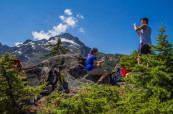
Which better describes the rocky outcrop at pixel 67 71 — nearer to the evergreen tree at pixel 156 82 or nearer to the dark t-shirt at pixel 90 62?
the dark t-shirt at pixel 90 62

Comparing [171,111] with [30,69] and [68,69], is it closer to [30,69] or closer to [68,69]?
[68,69]

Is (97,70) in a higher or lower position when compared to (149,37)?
lower

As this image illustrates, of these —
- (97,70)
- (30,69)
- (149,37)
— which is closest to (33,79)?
(30,69)

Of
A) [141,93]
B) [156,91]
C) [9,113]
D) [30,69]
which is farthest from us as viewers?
[30,69]

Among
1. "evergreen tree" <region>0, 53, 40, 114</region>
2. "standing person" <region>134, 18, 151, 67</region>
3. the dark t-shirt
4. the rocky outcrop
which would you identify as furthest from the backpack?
"standing person" <region>134, 18, 151, 67</region>

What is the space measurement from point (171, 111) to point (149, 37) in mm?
5210

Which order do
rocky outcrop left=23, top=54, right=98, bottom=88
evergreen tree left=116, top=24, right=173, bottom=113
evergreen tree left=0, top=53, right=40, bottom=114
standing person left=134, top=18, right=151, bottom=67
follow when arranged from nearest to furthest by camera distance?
evergreen tree left=116, top=24, right=173, bottom=113, evergreen tree left=0, top=53, right=40, bottom=114, standing person left=134, top=18, right=151, bottom=67, rocky outcrop left=23, top=54, right=98, bottom=88

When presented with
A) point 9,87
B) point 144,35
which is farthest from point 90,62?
point 9,87

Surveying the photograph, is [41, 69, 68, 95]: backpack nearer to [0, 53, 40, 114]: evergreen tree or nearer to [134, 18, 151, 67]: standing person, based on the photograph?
[0, 53, 40, 114]: evergreen tree

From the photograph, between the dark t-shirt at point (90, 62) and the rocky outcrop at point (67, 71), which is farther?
the rocky outcrop at point (67, 71)

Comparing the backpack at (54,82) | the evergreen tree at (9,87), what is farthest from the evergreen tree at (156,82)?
the backpack at (54,82)

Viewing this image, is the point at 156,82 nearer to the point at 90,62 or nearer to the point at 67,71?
the point at 90,62

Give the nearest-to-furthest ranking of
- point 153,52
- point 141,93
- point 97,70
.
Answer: point 141,93 → point 153,52 → point 97,70

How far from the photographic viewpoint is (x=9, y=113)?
4.35 m
